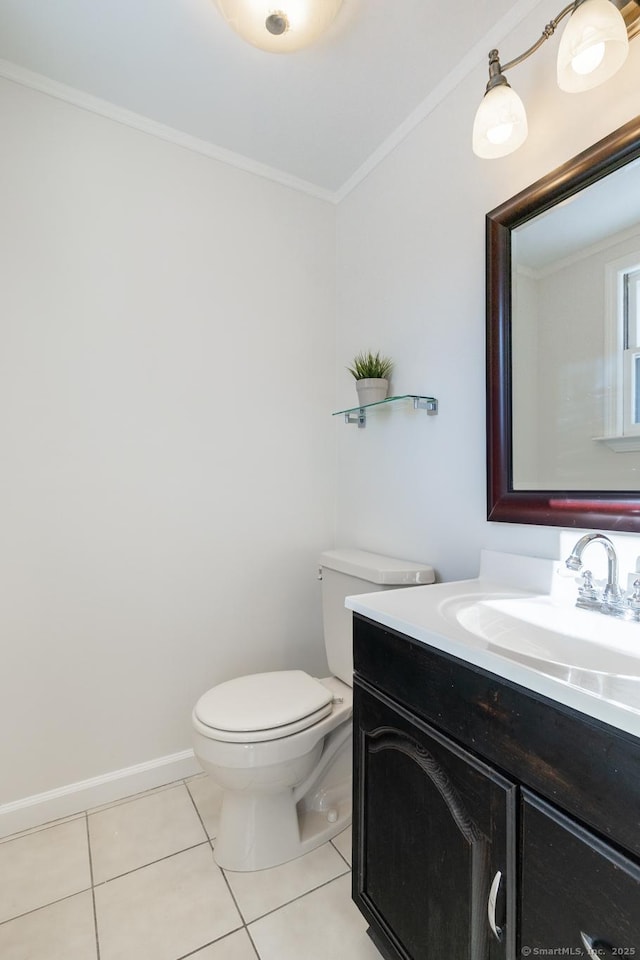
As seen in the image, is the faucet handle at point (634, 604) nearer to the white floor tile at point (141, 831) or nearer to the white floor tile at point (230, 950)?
the white floor tile at point (230, 950)

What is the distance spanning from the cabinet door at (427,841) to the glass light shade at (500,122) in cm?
128

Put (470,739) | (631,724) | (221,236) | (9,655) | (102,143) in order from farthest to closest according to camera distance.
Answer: (221,236)
(102,143)
(9,655)
(470,739)
(631,724)

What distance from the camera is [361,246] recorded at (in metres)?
1.86

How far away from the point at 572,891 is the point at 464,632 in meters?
0.34

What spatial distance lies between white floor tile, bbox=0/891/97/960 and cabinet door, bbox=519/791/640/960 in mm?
1028

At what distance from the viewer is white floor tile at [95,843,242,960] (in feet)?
3.51

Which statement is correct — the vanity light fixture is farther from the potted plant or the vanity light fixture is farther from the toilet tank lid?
the toilet tank lid

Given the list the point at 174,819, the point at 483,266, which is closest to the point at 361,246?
the point at 483,266

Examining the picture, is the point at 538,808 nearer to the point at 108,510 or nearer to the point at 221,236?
the point at 108,510

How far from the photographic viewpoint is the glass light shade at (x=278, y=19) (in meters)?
1.14

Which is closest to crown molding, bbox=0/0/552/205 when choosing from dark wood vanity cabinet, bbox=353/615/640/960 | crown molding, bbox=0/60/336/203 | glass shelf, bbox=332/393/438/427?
crown molding, bbox=0/60/336/203

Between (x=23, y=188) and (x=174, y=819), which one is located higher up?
(x=23, y=188)

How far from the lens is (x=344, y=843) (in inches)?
54.8

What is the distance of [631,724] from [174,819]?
1.51 meters
